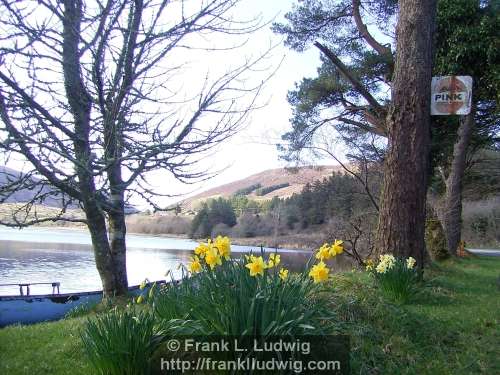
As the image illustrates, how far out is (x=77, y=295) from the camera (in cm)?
1026

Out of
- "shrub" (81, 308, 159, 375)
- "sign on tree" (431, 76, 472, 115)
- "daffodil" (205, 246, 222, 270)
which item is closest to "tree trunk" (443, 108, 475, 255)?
"sign on tree" (431, 76, 472, 115)

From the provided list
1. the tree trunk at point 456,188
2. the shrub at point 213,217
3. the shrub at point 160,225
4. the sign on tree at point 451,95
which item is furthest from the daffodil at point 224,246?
the shrub at point 160,225

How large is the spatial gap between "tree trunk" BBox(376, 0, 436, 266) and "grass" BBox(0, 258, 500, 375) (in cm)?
139

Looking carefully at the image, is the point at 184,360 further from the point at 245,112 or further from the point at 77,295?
the point at 77,295

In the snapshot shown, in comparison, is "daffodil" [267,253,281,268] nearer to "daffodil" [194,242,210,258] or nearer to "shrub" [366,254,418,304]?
"daffodil" [194,242,210,258]

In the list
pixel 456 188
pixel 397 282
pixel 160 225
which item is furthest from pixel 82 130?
pixel 160 225

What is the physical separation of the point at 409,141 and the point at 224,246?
406 cm

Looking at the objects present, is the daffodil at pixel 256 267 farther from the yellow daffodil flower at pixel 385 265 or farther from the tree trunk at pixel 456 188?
the tree trunk at pixel 456 188

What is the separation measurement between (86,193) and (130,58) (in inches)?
65.9

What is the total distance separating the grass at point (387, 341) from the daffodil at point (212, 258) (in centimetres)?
91

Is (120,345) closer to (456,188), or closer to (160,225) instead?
(456,188)

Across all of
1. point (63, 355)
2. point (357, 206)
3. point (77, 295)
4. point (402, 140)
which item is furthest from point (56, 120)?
point (357, 206)

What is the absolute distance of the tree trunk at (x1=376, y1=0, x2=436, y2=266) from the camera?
648 centimetres

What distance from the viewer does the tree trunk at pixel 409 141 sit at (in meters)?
6.48
